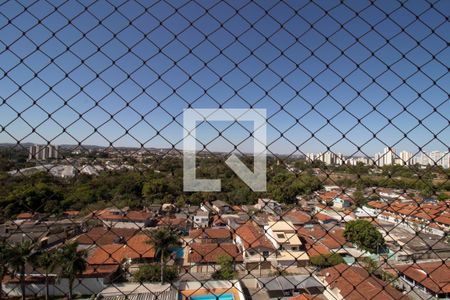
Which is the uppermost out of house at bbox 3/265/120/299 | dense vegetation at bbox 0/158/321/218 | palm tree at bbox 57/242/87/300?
dense vegetation at bbox 0/158/321/218

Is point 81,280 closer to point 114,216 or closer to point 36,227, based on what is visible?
point 114,216

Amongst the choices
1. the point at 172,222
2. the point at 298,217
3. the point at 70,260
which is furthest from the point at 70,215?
the point at 298,217

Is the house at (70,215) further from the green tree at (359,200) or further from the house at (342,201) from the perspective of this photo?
the house at (342,201)

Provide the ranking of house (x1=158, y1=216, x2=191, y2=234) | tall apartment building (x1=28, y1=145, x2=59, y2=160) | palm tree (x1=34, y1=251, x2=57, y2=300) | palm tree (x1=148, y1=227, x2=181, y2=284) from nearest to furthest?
tall apartment building (x1=28, y1=145, x2=59, y2=160), house (x1=158, y1=216, x2=191, y2=234), palm tree (x1=34, y1=251, x2=57, y2=300), palm tree (x1=148, y1=227, x2=181, y2=284)

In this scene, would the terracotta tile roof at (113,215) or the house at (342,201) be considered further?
the house at (342,201)

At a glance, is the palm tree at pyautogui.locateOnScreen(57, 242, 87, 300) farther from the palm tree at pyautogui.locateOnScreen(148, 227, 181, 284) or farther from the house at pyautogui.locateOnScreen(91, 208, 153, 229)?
the palm tree at pyautogui.locateOnScreen(148, 227, 181, 284)

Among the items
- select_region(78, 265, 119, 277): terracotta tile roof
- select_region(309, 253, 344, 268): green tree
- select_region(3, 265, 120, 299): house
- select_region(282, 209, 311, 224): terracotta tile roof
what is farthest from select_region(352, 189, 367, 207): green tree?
select_region(282, 209, 311, 224): terracotta tile roof

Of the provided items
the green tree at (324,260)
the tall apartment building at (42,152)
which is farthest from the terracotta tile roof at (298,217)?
the tall apartment building at (42,152)

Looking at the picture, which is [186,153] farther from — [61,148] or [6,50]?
[6,50]
